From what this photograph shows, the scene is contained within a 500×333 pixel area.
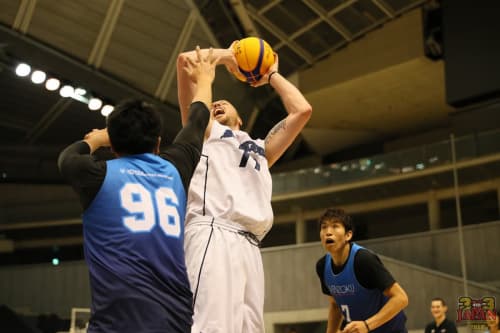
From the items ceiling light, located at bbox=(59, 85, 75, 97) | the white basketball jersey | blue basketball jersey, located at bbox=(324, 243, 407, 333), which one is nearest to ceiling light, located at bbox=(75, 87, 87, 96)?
ceiling light, located at bbox=(59, 85, 75, 97)

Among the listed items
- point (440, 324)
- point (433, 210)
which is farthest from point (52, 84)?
point (433, 210)

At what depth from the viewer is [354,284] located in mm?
5281

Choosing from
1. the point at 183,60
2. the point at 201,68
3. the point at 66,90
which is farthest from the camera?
the point at 66,90

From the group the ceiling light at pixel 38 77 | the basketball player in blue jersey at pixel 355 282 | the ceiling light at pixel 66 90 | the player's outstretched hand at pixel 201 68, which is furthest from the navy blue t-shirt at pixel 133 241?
the ceiling light at pixel 66 90

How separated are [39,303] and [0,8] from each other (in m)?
10.2

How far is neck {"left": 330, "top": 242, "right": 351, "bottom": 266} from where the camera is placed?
543 cm

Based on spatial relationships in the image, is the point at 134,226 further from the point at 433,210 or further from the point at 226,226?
the point at 433,210

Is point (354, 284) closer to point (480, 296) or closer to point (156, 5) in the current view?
point (480, 296)

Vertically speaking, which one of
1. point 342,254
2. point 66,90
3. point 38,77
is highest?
point 38,77

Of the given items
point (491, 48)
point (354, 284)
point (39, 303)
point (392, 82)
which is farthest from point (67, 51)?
point (354, 284)

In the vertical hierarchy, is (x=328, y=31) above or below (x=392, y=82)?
above

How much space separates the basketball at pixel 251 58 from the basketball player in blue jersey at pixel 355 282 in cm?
160

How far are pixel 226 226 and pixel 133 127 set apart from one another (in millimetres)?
1206

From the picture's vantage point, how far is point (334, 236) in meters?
5.43
